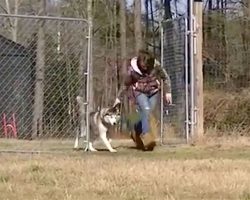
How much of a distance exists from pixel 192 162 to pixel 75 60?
4280mm

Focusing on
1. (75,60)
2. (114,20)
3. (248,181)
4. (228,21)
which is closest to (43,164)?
(248,181)

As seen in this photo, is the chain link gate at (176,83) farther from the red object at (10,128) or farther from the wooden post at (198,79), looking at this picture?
the red object at (10,128)

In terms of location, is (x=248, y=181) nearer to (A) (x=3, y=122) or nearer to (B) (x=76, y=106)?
(B) (x=76, y=106)

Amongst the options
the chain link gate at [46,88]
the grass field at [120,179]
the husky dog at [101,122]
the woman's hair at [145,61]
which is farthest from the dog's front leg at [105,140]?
the grass field at [120,179]

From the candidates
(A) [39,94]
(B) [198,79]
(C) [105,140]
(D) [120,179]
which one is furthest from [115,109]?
(D) [120,179]

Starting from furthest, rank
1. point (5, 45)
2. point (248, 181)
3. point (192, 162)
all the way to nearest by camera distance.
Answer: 1. point (5, 45)
2. point (192, 162)
3. point (248, 181)

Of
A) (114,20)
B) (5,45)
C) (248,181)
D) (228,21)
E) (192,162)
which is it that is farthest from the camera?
(114,20)

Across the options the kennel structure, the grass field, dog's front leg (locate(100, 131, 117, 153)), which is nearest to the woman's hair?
dog's front leg (locate(100, 131, 117, 153))

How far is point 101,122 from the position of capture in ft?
45.7

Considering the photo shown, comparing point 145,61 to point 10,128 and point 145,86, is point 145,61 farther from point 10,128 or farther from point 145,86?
point 10,128

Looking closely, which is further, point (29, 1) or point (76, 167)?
point (29, 1)

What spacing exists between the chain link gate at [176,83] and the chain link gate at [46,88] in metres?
1.95

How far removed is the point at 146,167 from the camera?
9.06 m

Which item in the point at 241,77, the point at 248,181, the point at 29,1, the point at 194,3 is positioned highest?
the point at 29,1
